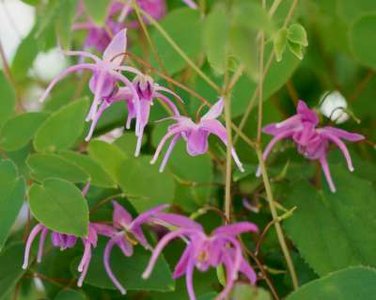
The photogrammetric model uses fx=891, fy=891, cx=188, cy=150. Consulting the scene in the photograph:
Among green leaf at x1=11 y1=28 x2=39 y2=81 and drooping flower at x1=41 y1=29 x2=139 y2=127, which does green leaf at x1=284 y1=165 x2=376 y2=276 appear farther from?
green leaf at x1=11 y1=28 x2=39 y2=81

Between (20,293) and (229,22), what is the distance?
0.46 meters

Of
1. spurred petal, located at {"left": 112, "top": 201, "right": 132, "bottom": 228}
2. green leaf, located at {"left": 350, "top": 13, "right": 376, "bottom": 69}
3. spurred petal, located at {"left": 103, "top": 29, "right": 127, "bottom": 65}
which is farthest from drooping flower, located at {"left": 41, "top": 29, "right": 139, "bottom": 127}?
green leaf, located at {"left": 350, "top": 13, "right": 376, "bottom": 69}

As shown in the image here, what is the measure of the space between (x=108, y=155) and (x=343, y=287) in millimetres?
244

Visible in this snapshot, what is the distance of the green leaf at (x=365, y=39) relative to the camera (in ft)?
2.46

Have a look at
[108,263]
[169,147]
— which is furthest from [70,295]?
[169,147]

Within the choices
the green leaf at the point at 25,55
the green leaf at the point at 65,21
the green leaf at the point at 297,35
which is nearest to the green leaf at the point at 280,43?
the green leaf at the point at 297,35

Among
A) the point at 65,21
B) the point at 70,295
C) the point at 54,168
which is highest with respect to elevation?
the point at 65,21

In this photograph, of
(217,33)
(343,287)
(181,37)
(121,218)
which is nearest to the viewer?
(217,33)

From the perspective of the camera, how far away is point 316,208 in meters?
0.70

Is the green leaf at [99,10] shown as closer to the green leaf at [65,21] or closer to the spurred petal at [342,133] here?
the green leaf at [65,21]

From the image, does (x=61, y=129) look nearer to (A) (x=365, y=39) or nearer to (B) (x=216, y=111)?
(B) (x=216, y=111)

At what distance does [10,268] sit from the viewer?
67 centimetres

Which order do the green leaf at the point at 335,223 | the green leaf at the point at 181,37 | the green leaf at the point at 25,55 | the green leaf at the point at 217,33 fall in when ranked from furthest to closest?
the green leaf at the point at 25,55, the green leaf at the point at 181,37, the green leaf at the point at 335,223, the green leaf at the point at 217,33

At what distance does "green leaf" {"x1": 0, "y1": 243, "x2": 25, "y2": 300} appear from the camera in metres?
0.66
